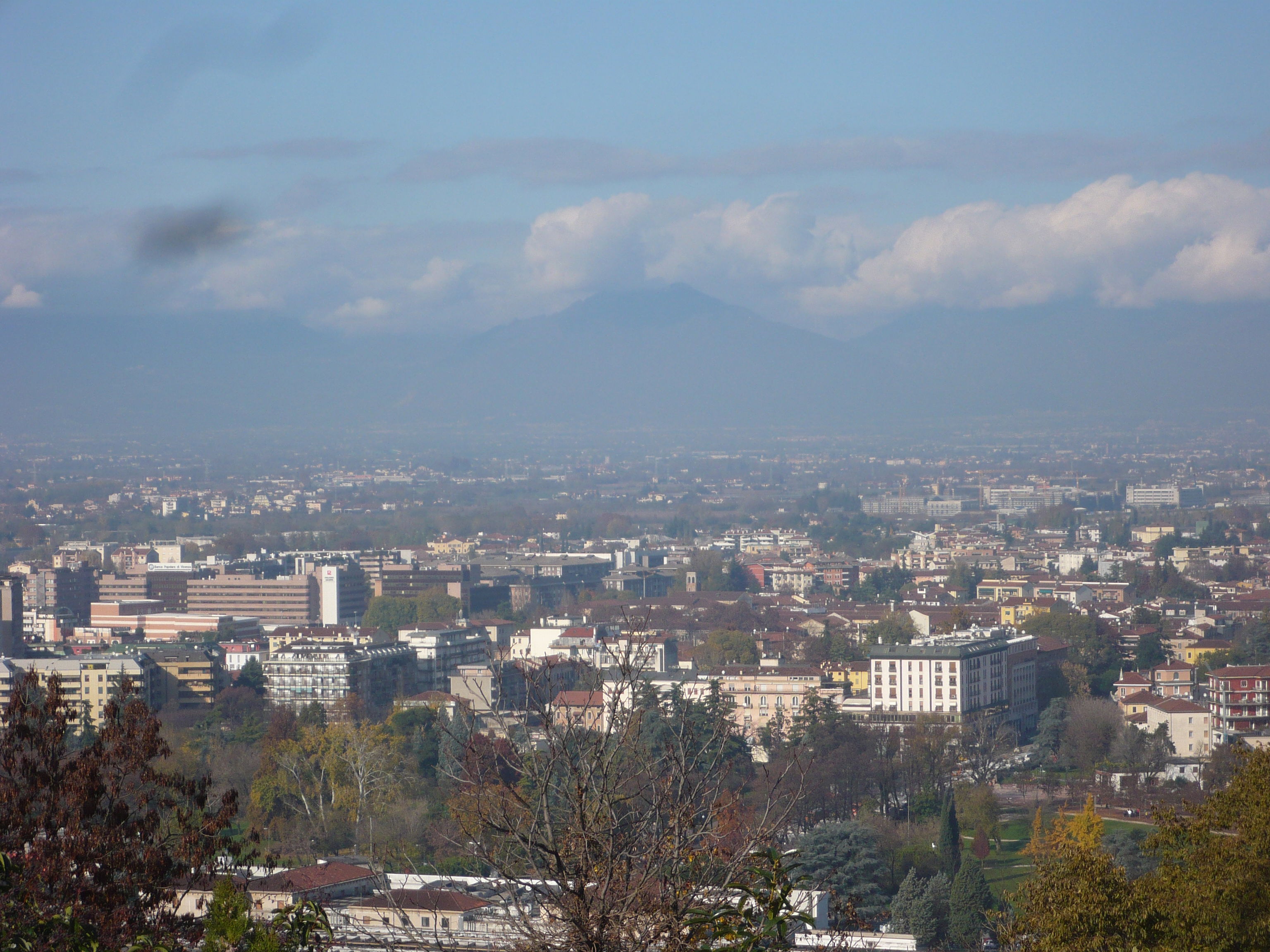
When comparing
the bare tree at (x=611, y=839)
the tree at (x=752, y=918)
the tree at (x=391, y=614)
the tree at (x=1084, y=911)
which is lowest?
the tree at (x=391, y=614)

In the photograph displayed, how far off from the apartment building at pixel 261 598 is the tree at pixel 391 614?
3659mm

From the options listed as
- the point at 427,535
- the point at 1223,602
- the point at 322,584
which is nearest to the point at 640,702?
the point at 1223,602

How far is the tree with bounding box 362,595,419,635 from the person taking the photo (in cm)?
4284

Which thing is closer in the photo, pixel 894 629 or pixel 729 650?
pixel 729 650

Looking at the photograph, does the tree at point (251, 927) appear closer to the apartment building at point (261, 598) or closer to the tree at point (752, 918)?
the tree at point (752, 918)

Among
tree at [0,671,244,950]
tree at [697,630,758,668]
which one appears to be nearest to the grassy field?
tree at [0,671,244,950]

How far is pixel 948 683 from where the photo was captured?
2984 cm

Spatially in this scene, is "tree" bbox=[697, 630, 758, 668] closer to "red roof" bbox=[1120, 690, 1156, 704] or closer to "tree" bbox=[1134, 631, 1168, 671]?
"tree" bbox=[1134, 631, 1168, 671]

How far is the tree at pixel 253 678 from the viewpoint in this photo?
3150 centimetres

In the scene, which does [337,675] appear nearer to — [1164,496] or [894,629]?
[894,629]

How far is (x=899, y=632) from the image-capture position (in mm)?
36312

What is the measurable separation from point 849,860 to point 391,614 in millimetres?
29023

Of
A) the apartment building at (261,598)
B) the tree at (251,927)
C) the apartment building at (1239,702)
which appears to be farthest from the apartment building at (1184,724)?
the apartment building at (261,598)

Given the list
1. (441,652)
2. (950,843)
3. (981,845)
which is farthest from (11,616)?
(950,843)
